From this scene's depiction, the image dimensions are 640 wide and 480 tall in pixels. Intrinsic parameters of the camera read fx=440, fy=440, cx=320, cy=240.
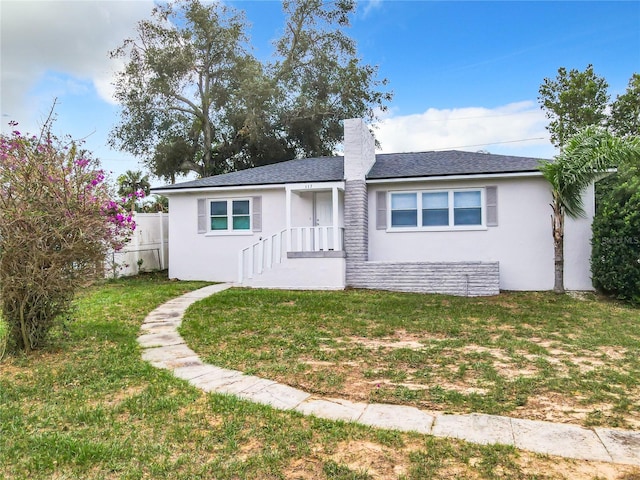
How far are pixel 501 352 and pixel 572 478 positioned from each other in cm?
320

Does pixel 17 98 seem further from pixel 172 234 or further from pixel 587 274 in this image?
pixel 587 274

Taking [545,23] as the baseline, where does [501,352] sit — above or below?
below

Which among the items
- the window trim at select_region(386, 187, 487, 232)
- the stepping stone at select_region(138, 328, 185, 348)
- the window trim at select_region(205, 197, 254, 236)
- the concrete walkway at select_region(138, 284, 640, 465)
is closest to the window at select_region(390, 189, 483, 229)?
the window trim at select_region(386, 187, 487, 232)

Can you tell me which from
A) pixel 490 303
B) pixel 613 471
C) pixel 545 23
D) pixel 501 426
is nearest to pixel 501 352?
pixel 501 426

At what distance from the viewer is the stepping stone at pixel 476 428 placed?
3188mm

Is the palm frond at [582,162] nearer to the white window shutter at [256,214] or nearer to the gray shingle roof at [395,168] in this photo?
the gray shingle roof at [395,168]

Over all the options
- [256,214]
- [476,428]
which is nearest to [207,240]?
[256,214]

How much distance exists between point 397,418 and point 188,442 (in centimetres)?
163

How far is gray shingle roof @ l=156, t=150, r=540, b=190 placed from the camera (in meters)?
12.0

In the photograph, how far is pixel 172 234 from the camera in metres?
14.5

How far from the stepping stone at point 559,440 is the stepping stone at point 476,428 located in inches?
2.9

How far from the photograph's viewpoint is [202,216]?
556 inches

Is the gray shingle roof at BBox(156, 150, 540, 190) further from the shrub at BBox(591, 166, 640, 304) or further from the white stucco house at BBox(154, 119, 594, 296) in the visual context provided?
the shrub at BBox(591, 166, 640, 304)

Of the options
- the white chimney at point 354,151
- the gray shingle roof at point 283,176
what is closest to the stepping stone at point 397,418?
the white chimney at point 354,151
